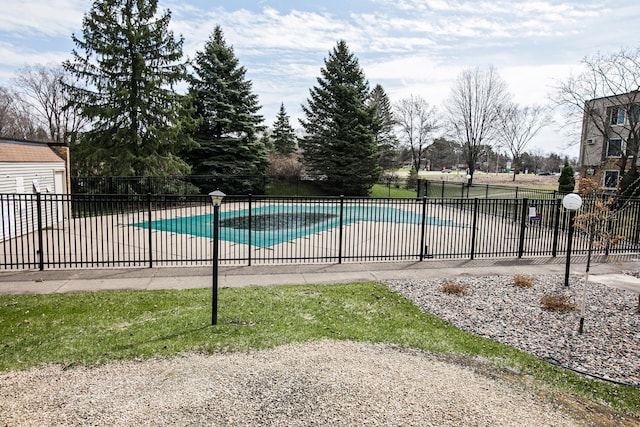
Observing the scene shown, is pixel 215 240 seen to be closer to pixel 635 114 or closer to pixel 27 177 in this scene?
pixel 27 177

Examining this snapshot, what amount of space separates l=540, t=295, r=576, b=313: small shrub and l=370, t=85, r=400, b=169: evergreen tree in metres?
30.8

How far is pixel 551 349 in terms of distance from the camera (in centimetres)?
509

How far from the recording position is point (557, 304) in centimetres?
651

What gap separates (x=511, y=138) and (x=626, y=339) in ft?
170

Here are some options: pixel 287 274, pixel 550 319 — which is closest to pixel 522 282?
pixel 550 319

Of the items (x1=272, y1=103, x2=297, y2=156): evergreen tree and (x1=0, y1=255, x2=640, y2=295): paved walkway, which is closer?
(x1=0, y1=255, x2=640, y2=295): paved walkway

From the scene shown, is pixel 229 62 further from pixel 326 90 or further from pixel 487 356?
pixel 487 356

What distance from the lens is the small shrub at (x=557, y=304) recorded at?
6461 millimetres

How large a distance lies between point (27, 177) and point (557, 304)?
48.8 feet

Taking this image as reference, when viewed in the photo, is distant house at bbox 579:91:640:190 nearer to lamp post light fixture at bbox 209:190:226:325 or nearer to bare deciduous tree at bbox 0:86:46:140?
lamp post light fixture at bbox 209:190:226:325

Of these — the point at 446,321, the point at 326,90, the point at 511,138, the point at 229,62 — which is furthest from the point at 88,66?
the point at 511,138

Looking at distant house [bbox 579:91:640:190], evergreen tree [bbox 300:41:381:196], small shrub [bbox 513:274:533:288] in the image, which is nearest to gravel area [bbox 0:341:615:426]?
small shrub [bbox 513:274:533:288]

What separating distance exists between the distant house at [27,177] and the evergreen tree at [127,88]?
5321 mm

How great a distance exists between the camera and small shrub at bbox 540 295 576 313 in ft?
21.2
